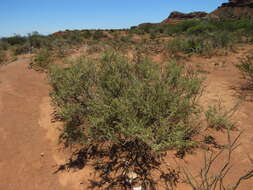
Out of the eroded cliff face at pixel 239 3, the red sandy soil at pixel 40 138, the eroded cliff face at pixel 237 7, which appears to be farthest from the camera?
the eroded cliff face at pixel 239 3

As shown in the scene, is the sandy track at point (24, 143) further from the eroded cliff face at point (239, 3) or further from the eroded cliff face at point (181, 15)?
the eroded cliff face at point (181, 15)

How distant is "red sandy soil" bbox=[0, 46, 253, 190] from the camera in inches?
97.7

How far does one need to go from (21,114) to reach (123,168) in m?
2.87

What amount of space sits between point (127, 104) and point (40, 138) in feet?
6.55

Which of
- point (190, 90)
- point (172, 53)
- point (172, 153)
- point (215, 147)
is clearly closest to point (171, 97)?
point (190, 90)

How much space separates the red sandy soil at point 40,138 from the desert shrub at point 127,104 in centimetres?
43

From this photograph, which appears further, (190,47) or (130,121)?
(190,47)

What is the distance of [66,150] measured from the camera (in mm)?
2986

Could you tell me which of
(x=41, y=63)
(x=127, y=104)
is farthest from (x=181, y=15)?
(x=127, y=104)

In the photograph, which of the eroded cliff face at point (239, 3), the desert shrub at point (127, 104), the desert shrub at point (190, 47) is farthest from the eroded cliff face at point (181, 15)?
the desert shrub at point (127, 104)

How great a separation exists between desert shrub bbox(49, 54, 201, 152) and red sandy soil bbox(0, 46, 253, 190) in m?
0.43

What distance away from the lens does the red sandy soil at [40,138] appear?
8.14 ft

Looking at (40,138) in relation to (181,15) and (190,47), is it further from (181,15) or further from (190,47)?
(181,15)

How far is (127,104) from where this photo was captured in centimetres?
232
